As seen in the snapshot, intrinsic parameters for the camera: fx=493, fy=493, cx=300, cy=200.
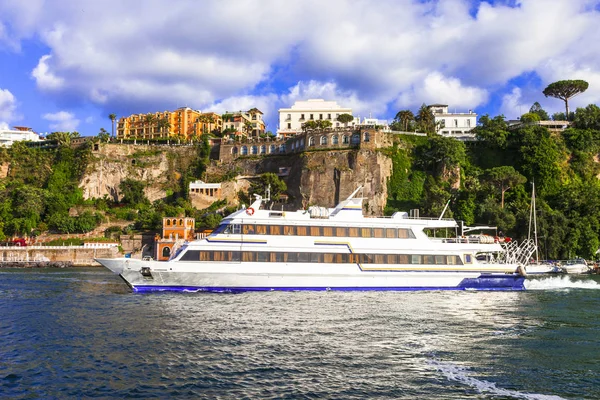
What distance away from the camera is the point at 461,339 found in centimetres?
1842

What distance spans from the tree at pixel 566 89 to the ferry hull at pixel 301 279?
6436cm

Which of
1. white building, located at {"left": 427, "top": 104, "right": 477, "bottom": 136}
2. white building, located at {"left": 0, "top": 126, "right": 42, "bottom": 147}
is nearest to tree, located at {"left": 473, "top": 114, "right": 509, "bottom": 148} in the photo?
white building, located at {"left": 427, "top": 104, "right": 477, "bottom": 136}

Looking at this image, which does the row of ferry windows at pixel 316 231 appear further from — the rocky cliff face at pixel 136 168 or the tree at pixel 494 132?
the rocky cliff face at pixel 136 168

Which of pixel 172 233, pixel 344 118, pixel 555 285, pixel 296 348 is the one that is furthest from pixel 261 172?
pixel 296 348


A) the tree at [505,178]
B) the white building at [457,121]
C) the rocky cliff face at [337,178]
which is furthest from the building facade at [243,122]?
the tree at [505,178]

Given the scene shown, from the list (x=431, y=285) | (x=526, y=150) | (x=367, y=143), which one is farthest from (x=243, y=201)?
(x=431, y=285)

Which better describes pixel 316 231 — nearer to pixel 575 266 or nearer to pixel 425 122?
pixel 575 266

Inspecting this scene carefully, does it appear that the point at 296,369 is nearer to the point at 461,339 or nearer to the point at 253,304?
the point at 461,339

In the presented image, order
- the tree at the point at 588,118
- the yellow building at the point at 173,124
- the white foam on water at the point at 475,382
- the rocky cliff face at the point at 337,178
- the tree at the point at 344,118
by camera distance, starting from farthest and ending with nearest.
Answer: the yellow building at the point at 173,124 < the tree at the point at 344,118 < the tree at the point at 588,118 < the rocky cliff face at the point at 337,178 < the white foam on water at the point at 475,382

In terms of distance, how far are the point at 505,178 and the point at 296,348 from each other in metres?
56.4

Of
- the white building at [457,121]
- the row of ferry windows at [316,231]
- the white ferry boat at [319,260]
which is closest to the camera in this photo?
the white ferry boat at [319,260]

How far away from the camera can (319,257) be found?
31.2m

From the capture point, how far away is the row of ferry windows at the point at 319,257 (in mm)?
30031

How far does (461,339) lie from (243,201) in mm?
64432
